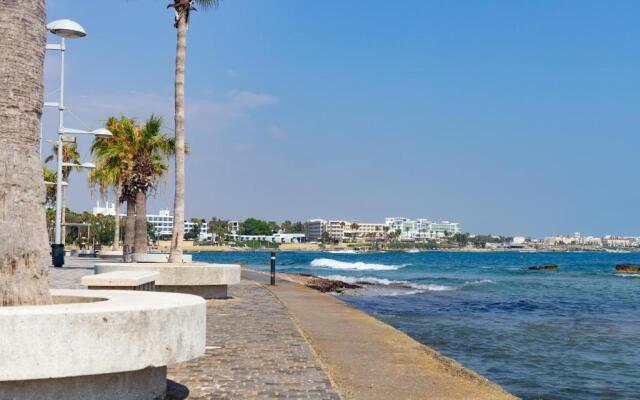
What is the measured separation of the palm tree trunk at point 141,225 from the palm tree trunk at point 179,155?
11.4m

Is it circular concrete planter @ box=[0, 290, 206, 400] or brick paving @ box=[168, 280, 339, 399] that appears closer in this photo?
circular concrete planter @ box=[0, 290, 206, 400]

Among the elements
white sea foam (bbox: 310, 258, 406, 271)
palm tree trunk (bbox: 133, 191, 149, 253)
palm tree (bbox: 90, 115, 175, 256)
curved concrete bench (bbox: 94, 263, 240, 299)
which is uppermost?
palm tree (bbox: 90, 115, 175, 256)

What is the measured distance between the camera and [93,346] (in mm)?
4996

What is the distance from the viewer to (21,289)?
5.60 m

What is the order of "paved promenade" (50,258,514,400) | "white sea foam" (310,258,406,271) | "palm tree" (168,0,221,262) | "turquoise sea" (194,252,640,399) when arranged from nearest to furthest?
"paved promenade" (50,258,514,400) → "turquoise sea" (194,252,640,399) → "palm tree" (168,0,221,262) → "white sea foam" (310,258,406,271)

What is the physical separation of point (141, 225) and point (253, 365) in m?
23.4

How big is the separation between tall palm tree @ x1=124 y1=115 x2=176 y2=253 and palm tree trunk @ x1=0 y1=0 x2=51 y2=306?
82.6 ft

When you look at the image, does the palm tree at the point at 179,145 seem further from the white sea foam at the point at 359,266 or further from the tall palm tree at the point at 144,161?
the white sea foam at the point at 359,266

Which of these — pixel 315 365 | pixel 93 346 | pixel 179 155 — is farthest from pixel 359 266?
pixel 93 346

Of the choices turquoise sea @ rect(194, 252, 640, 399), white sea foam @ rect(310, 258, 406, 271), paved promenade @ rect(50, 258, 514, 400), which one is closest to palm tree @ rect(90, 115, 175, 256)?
turquoise sea @ rect(194, 252, 640, 399)

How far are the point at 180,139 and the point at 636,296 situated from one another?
2680cm

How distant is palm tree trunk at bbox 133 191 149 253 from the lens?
99.3 ft

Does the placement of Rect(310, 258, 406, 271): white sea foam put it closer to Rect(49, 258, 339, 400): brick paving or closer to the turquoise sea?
the turquoise sea

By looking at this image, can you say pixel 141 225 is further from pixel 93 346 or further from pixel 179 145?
pixel 93 346
